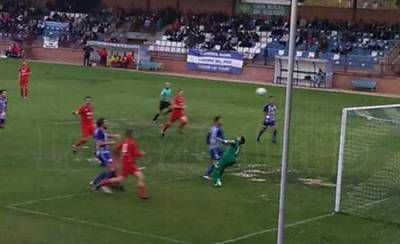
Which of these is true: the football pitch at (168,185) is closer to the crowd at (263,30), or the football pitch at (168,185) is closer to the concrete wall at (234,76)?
the concrete wall at (234,76)

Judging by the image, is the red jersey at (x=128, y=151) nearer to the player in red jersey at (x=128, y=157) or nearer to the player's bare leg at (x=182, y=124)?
the player in red jersey at (x=128, y=157)

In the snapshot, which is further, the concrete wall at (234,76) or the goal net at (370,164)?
the concrete wall at (234,76)

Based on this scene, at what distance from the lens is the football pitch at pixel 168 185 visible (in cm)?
1714

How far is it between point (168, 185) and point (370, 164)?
568cm

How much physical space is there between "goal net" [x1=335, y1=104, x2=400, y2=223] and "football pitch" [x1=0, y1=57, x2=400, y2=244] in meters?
0.58

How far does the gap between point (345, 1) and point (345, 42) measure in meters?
18.8

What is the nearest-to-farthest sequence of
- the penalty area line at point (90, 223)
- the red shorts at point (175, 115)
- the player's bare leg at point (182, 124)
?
the penalty area line at point (90, 223) < the red shorts at point (175, 115) < the player's bare leg at point (182, 124)

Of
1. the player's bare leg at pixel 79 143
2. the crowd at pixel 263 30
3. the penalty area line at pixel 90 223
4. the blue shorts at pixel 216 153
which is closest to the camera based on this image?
the penalty area line at pixel 90 223

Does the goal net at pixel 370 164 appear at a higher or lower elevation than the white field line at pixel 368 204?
higher

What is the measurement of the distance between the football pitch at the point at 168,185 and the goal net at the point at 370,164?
583 millimetres

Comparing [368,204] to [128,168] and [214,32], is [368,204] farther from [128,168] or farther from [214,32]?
[214,32]

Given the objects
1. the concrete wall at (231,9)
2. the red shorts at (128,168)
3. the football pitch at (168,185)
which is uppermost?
the concrete wall at (231,9)

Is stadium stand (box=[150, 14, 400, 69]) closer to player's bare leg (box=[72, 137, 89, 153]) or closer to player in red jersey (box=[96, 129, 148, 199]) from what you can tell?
player's bare leg (box=[72, 137, 89, 153])

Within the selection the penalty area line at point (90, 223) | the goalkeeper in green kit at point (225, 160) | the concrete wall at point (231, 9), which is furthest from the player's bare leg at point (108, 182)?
the concrete wall at point (231, 9)
